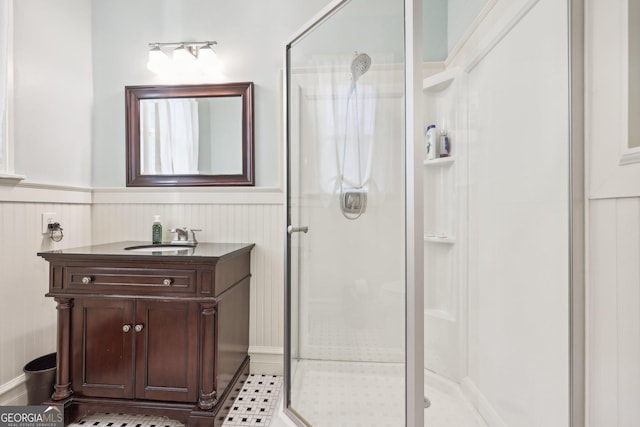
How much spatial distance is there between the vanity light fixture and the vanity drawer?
130 cm

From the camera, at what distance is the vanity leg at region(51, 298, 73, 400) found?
149 centimetres

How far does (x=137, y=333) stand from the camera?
4.91ft

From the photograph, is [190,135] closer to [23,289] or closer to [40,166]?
[40,166]

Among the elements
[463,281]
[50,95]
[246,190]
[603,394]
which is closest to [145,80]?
[50,95]

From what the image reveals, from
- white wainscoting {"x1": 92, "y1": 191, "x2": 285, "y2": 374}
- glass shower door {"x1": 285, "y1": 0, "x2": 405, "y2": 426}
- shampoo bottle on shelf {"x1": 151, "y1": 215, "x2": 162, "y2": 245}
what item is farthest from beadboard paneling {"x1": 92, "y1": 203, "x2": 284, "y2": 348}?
glass shower door {"x1": 285, "y1": 0, "x2": 405, "y2": 426}

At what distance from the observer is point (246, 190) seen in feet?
6.75

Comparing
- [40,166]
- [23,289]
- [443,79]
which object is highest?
[443,79]

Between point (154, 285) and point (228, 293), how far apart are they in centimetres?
35

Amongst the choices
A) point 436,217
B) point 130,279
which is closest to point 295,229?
point 436,217

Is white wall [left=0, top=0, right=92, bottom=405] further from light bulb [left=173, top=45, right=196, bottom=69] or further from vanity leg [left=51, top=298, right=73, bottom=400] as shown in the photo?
light bulb [left=173, top=45, right=196, bottom=69]

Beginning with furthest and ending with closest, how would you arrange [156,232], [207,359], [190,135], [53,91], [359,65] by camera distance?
[190,135] < [156,232] < [53,91] < [207,359] < [359,65]

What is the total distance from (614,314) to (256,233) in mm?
1702

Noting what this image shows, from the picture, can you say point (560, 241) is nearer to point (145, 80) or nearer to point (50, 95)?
point (145, 80)

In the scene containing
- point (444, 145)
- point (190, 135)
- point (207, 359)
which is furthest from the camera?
point (190, 135)
